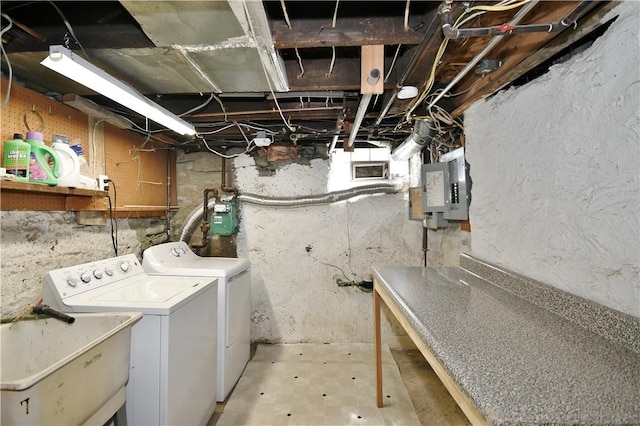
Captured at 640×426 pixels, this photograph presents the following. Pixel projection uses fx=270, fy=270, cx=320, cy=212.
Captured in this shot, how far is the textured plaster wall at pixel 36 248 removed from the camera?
4.63ft

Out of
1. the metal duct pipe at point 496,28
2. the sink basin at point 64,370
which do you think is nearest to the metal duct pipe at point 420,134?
the metal duct pipe at point 496,28

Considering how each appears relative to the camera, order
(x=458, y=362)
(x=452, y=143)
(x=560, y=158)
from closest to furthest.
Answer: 1. (x=458, y=362)
2. (x=560, y=158)
3. (x=452, y=143)

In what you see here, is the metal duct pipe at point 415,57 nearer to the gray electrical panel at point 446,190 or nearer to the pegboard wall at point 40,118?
the gray electrical panel at point 446,190

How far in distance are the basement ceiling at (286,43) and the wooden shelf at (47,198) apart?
0.60m

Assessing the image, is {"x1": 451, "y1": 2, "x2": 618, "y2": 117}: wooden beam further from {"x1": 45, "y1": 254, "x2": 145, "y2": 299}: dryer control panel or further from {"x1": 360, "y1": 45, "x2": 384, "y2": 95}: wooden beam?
{"x1": 45, "y1": 254, "x2": 145, "y2": 299}: dryer control panel

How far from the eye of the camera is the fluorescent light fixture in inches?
40.5

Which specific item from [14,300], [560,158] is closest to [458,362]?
[560,158]

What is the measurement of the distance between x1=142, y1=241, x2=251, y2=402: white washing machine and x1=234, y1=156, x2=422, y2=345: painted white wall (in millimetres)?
407

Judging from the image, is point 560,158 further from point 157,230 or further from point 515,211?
point 157,230

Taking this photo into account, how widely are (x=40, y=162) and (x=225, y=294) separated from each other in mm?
1323

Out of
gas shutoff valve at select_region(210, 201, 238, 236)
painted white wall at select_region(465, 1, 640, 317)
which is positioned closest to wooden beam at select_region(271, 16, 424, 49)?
painted white wall at select_region(465, 1, 640, 317)

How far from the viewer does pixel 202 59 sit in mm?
1254

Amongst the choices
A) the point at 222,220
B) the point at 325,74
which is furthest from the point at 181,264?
the point at 325,74

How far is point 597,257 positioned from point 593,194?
23cm
